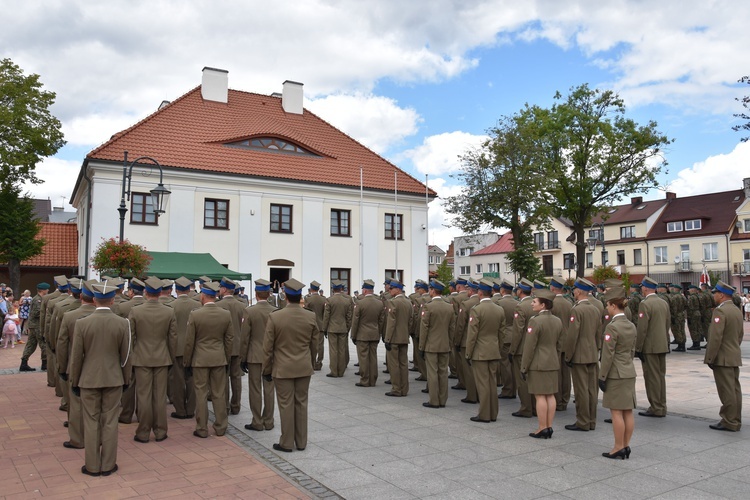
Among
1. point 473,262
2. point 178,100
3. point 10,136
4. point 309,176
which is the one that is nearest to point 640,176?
point 309,176

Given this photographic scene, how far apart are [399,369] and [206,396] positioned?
398cm

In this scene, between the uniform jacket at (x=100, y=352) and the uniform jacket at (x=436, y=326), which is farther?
the uniform jacket at (x=436, y=326)

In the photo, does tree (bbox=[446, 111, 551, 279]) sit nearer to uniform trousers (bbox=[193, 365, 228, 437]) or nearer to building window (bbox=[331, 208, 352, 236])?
building window (bbox=[331, 208, 352, 236])

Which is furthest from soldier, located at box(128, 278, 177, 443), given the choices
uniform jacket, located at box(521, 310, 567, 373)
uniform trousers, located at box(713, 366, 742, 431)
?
uniform trousers, located at box(713, 366, 742, 431)

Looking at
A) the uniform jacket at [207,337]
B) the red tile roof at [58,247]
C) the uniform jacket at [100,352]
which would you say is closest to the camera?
the uniform jacket at [100,352]

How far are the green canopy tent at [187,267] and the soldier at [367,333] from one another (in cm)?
1081

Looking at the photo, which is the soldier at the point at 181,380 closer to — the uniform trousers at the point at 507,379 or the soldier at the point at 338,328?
the soldier at the point at 338,328

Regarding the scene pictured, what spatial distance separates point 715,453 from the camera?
677 centimetres

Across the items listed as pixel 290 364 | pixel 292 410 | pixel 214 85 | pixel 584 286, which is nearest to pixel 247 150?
pixel 214 85

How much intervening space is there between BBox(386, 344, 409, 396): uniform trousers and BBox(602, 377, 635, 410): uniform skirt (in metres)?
4.53

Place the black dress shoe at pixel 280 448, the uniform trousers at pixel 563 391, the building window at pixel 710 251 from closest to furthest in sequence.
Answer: the black dress shoe at pixel 280 448, the uniform trousers at pixel 563 391, the building window at pixel 710 251

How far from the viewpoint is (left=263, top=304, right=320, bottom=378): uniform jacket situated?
6.94m

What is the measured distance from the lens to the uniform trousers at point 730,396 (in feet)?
25.7

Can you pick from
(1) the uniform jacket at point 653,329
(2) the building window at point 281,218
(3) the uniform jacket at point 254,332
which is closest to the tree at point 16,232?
(2) the building window at point 281,218
